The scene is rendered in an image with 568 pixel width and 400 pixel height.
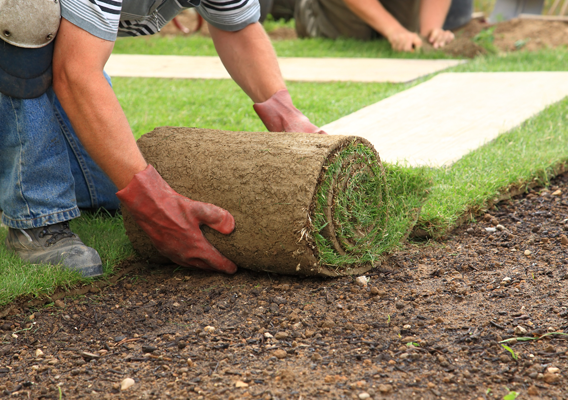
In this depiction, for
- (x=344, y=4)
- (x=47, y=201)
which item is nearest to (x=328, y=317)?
(x=47, y=201)

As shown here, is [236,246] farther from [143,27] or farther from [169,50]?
[169,50]

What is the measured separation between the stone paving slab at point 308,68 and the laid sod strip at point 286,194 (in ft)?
9.35

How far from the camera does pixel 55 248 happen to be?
2215mm

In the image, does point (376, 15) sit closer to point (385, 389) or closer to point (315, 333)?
point (315, 333)

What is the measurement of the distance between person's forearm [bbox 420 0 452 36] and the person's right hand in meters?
0.37

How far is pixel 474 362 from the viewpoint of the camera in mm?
1562

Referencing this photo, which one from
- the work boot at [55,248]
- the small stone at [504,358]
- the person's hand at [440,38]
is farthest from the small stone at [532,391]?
the person's hand at [440,38]

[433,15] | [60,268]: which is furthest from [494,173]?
[433,15]

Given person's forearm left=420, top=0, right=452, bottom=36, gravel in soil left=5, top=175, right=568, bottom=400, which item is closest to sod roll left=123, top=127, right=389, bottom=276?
gravel in soil left=5, top=175, right=568, bottom=400

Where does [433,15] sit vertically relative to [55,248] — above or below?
above

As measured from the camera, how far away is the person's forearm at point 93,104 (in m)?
1.93

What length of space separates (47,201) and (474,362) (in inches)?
63.4

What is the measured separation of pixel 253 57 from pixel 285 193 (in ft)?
3.20

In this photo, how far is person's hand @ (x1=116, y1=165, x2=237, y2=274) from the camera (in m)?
1.99
